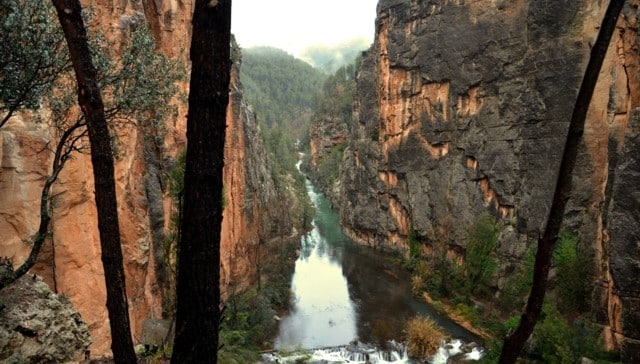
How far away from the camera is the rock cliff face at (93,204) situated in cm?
944

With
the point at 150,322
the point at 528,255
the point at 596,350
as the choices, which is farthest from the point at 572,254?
the point at 150,322

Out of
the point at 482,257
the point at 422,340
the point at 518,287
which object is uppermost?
the point at 482,257

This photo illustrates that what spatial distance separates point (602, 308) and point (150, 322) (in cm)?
1844

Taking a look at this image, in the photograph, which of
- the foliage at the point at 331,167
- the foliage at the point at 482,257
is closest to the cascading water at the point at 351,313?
the foliage at the point at 482,257

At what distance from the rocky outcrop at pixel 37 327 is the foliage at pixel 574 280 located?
22.2 meters

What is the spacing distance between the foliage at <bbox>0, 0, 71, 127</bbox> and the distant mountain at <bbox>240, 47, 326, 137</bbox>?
122449 millimetres

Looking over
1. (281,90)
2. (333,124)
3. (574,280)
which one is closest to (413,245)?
(574,280)

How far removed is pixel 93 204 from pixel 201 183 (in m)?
10.3

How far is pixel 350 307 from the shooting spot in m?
32.4

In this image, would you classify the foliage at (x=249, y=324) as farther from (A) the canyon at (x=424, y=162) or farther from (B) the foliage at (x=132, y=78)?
(B) the foliage at (x=132, y=78)

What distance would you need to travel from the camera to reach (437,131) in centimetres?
4225

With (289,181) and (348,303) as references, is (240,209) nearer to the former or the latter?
(348,303)

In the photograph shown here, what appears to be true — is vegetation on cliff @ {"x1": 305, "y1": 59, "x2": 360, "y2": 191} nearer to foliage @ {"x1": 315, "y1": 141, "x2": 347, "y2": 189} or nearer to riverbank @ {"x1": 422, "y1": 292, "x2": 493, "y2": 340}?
foliage @ {"x1": 315, "y1": 141, "x2": 347, "y2": 189}

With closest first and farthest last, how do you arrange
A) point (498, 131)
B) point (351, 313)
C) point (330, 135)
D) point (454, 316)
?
point (454, 316), point (351, 313), point (498, 131), point (330, 135)
